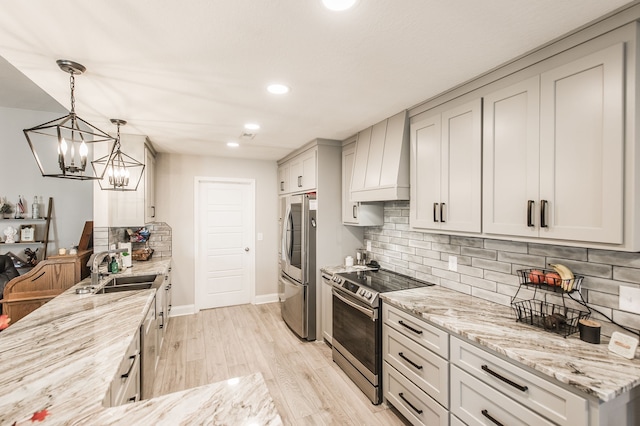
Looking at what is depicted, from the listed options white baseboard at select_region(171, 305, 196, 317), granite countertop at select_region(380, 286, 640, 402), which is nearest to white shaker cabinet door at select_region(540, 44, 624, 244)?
granite countertop at select_region(380, 286, 640, 402)

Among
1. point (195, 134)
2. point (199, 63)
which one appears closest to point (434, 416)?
point (199, 63)

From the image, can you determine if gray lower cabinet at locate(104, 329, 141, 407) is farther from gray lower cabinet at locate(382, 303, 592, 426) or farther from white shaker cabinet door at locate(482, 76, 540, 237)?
white shaker cabinet door at locate(482, 76, 540, 237)

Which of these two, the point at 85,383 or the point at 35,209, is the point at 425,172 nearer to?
the point at 85,383

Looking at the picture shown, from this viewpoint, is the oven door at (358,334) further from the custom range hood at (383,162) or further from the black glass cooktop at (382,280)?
the custom range hood at (383,162)

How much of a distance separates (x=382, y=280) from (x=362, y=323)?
1.61 feet

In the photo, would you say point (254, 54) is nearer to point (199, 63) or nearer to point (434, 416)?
point (199, 63)

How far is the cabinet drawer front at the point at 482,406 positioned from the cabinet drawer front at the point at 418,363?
7cm

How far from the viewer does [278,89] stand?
83.9 inches

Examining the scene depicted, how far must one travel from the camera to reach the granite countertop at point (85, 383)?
38.1 inches

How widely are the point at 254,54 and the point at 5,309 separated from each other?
3650mm

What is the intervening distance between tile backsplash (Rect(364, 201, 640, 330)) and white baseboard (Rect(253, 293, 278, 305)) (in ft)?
7.53

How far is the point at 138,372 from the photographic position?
6.42 ft

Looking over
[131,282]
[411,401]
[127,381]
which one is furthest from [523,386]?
[131,282]

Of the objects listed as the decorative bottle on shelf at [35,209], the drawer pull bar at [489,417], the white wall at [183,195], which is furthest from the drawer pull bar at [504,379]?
the decorative bottle on shelf at [35,209]
